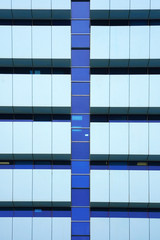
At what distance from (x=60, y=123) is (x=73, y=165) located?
2.59 metres

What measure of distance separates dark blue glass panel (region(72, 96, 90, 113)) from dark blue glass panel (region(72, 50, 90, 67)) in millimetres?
2009

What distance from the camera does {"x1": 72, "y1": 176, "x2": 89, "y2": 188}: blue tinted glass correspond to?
13.8 meters

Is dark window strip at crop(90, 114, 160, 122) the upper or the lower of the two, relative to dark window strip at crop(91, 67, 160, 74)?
lower

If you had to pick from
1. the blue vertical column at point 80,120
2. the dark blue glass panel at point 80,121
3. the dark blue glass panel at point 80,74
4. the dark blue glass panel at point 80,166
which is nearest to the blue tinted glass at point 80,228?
the blue vertical column at point 80,120

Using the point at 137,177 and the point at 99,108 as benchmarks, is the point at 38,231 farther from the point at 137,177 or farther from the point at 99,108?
the point at 99,108

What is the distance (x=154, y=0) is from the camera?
14.0m

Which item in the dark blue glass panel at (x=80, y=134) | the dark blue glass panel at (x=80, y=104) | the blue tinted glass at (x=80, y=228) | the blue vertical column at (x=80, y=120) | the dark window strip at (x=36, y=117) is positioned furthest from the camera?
the dark window strip at (x=36, y=117)

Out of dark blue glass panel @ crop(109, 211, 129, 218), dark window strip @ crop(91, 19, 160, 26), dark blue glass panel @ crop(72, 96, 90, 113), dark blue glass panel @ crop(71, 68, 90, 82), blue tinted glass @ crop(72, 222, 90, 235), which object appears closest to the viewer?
blue tinted glass @ crop(72, 222, 90, 235)

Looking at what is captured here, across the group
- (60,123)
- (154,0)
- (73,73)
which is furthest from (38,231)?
(154,0)

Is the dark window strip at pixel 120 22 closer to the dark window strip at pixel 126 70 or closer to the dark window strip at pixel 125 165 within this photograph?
the dark window strip at pixel 126 70

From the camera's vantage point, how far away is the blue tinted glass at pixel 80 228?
1361 cm

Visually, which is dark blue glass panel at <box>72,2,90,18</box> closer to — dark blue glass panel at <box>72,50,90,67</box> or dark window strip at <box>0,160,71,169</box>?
dark blue glass panel at <box>72,50,90,67</box>

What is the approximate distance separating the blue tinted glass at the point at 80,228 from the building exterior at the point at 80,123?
54mm

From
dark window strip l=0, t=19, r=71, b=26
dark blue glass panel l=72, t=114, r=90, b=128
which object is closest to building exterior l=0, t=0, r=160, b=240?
dark blue glass panel l=72, t=114, r=90, b=128
